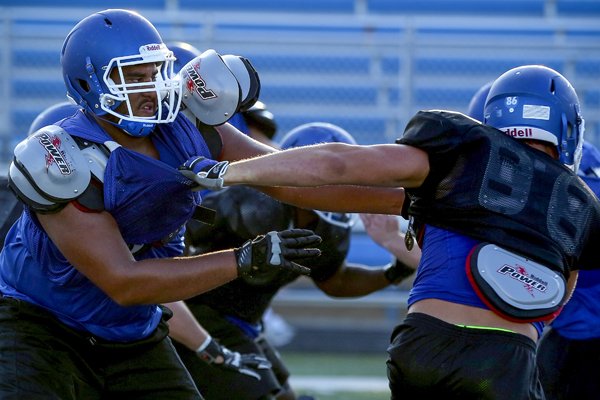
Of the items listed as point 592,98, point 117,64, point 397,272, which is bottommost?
point 592,98

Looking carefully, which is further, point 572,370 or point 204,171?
point 572,370

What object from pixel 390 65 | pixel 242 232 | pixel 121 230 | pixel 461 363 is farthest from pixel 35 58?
pixel 461 363

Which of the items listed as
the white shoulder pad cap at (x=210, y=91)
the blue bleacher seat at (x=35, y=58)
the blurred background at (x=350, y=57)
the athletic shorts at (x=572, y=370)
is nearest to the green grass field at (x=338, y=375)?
the blurred background at (x=350, y=57)

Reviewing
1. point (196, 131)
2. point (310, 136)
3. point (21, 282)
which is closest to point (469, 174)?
point (196, 131)

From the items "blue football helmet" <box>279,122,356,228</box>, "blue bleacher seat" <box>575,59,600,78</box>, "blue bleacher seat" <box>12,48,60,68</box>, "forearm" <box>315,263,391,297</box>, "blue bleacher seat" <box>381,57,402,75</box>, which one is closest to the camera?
"blue football helmet" <box>279,122,356,228</box>

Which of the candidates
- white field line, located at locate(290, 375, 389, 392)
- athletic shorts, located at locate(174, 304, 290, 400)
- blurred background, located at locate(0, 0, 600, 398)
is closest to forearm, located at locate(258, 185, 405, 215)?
athletic shorts, located at locate(174, 304, 290, 400)

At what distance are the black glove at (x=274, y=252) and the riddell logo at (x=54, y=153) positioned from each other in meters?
0.51

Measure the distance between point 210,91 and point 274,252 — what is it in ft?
1.99

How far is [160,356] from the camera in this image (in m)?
3.22

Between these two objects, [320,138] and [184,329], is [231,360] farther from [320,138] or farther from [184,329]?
[320,138]

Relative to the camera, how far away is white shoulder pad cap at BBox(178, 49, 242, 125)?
3170 mm

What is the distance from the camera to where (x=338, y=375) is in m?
6.80

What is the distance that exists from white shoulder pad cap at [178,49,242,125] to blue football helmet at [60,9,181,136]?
130mm

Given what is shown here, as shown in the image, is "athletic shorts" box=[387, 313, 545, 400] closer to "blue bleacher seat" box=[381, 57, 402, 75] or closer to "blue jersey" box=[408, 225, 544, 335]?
"blue jersey" box=[408, 225, 544, 335]
